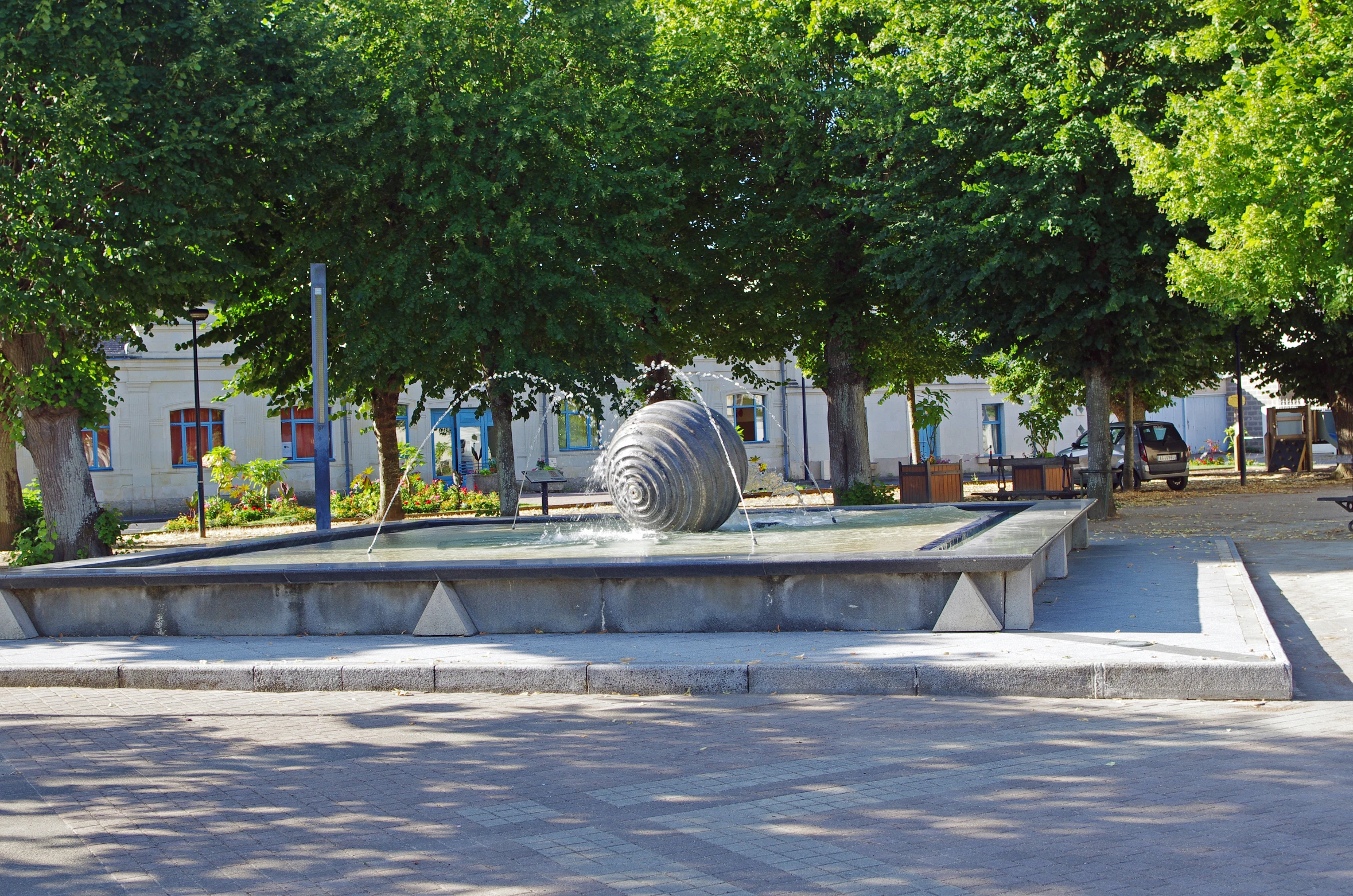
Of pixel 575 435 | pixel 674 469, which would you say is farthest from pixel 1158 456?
pixel 674 469

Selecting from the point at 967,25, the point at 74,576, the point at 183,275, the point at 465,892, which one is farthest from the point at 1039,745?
the point at 967,25

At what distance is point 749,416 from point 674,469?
3271cm

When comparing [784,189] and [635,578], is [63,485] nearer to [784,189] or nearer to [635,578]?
[635,578]

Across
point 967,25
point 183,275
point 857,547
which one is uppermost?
point 967,25

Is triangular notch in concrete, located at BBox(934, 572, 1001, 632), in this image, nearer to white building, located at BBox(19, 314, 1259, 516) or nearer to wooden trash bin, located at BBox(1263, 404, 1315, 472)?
white building, located at BBox(19, 314, 1259, 516)

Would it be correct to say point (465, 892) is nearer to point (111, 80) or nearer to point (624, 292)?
point (111, 80)

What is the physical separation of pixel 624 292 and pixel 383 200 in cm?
461

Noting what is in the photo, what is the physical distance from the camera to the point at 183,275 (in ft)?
55.8

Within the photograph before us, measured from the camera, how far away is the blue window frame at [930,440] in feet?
159

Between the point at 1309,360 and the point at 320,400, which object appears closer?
the point at 320,400

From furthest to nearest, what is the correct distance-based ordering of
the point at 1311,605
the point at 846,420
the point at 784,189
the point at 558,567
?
1. the point at 846,420
2. the point at 784,189
3. the point at 1311,605
4. the point at 558,567

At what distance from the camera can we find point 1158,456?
30969 millimetres

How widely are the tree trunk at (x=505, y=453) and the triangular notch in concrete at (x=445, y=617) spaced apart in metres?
12.1

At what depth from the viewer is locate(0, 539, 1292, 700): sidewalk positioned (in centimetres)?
748
